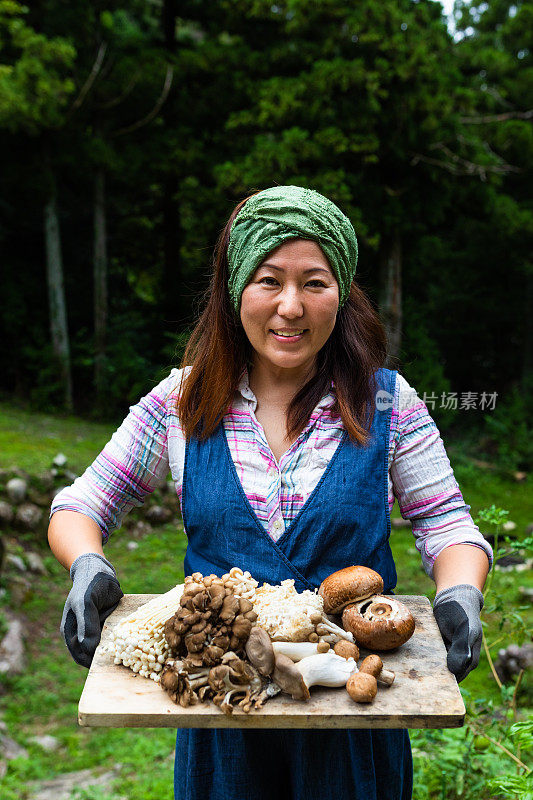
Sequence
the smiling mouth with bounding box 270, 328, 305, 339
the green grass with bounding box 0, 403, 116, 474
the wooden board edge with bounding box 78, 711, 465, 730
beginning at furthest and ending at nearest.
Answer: the green grass with bounding box 0, 403, 116, 474 < the smiling mouth with bounding box 270, 328, 305, 339 < the wooden board edge with bounding box 78, 711, 465, 730

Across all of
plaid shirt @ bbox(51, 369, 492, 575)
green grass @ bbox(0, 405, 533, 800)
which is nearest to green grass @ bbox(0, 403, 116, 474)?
green grass @ bbox(0, 405, 533, 800)

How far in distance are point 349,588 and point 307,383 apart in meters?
0.47

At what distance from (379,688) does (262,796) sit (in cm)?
43

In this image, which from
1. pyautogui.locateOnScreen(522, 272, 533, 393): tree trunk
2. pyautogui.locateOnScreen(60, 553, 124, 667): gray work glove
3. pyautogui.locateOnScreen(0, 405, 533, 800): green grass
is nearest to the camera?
pyautogui.locateOnScreen(60, 553, 124, 667): gray work glove

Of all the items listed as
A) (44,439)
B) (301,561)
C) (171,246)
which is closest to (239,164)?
(171,246)

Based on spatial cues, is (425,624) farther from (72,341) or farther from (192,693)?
(72,341)

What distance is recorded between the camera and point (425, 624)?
4.61ft

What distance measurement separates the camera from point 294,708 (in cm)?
115

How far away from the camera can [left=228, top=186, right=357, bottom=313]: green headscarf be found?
143 cm

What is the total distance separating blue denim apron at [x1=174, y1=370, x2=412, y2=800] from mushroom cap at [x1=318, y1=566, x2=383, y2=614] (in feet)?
0.26

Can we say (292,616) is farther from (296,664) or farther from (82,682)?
(82,682)

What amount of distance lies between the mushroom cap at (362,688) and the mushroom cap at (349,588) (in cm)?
18

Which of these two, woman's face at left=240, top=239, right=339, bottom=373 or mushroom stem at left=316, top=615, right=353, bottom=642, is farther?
woman's face at left=240, top=239, right=339, bottom=373

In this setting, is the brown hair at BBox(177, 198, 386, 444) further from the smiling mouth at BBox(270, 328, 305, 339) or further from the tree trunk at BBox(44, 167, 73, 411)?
the tree trunk at BBox(44, 167, 73, 411)
